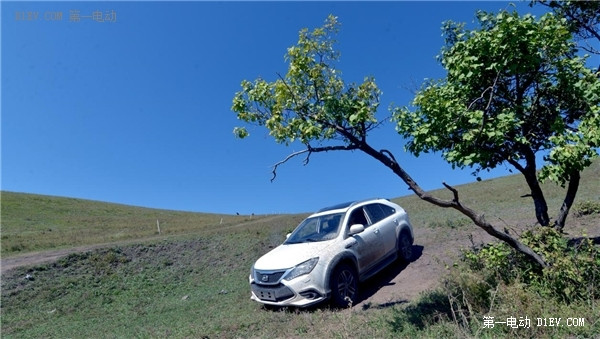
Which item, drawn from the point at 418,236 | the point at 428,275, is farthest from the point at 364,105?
the point at 418,236

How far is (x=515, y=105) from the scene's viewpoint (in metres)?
5.52

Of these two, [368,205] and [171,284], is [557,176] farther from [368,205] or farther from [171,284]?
[171,284]

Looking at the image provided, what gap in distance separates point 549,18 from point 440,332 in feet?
14.9

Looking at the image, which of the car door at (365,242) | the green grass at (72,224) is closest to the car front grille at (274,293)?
the car door at (365,242)

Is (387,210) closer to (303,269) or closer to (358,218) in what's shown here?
(358,218)

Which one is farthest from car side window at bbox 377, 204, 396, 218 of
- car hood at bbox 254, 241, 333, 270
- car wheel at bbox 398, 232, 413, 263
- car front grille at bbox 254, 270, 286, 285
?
car front grille at bbox 254, 270, 286, 285

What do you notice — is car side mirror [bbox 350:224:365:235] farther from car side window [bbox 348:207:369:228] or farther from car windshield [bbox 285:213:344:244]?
car side window [bbox 348:207:369:228]

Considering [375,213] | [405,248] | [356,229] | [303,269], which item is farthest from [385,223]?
[303,269]

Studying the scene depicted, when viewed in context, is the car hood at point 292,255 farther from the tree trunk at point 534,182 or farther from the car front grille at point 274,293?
the tree trunk at point 534,182

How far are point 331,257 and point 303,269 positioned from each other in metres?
0.58

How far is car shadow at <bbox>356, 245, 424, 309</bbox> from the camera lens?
24.4 ft

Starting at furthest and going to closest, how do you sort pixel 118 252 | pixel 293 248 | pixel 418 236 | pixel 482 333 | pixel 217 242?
pixel 217 242
pixel 118 252
pixel 418 236
pixel 293 248
pixel 482 333

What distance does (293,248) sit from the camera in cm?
745

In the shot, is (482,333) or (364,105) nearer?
(482,333)
